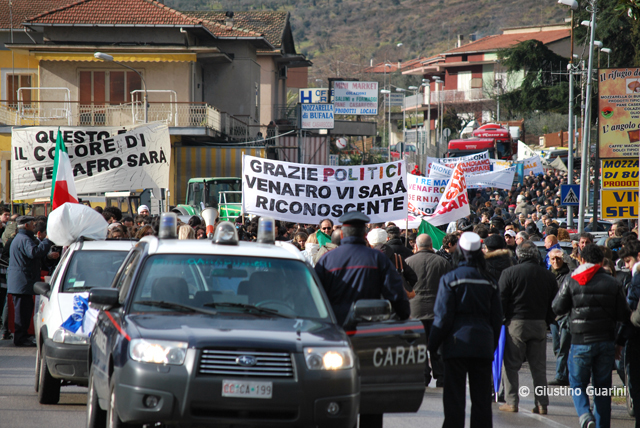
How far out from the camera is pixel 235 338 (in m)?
5.32

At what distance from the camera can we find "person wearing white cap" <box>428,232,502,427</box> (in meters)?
6.66

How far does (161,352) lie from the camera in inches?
206

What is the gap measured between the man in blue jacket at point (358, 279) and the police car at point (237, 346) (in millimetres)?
221

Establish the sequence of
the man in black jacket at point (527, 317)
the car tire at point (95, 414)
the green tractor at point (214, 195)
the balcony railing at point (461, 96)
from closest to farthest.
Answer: the car tire at point (95, 414) → the man in black jacket at point (527, 317) → the green tractor at point (214, 195) → the balcony railing at point (461, 96)

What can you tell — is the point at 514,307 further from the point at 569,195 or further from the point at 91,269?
the point at 569,195

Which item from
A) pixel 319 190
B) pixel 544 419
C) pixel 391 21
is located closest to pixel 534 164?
pixel 319 190

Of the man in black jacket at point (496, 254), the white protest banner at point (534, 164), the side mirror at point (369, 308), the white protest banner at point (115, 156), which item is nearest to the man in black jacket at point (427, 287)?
the man in black jacket at point (496, 254)

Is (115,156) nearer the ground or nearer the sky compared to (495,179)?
nearer the sky

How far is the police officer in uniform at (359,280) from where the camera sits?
22.0ft

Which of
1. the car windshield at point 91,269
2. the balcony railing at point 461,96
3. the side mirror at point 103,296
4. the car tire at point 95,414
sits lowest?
the car tire at point 95,414

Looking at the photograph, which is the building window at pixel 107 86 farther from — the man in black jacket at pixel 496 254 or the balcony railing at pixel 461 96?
the balcony railing at pixel 461 96

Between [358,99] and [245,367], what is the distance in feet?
180

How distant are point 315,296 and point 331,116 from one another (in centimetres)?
4255

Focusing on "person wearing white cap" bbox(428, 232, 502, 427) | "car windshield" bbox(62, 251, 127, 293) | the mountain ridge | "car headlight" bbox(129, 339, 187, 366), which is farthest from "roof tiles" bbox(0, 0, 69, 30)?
the mountain ridge
